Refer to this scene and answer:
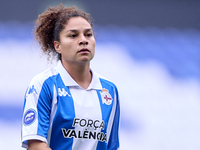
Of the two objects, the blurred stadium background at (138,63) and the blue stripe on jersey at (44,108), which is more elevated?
the blurred stadium background at (138,63)

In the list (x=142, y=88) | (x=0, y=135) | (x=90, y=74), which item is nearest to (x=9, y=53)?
(x=0, y=135)

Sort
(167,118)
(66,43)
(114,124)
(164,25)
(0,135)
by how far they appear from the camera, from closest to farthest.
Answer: (66,43) < (114,124) < (0,135) < (167,118) < (164,25)

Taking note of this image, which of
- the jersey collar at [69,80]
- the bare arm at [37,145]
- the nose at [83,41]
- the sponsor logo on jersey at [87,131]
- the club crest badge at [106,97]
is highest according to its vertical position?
the nose at [83,41]

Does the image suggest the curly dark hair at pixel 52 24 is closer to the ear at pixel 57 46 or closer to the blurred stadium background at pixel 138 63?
the ear at pixel 57 46

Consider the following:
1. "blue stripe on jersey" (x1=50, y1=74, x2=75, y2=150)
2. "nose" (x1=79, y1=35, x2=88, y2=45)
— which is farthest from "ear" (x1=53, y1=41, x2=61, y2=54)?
"blue stripe on jersey" (x1=50, y1=74, x2=75, y2=150)

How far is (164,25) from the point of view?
4660mm

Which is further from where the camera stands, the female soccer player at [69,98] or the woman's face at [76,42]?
the woman's face at [76,42]

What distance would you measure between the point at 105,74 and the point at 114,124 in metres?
1.86

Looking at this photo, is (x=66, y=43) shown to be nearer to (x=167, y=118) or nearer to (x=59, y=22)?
(x=59, y=22)

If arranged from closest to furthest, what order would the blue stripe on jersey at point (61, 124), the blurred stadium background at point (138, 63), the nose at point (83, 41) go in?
the blue stripe on jersey at point (61, 124)
the nose at point (83, 41)
the blurred stadium background at point (138, 63)

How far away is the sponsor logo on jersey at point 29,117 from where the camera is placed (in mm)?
2174

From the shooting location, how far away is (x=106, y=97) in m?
2.49

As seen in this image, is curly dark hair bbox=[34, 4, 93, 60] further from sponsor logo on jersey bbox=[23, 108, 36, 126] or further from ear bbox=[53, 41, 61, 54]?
sponsor logo on jersey bbox=[23, 108, 36, 126]

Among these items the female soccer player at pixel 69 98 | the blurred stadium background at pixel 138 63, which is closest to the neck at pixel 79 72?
the female soccer player at pixel 69 98
